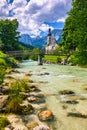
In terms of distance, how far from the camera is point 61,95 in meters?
29.4

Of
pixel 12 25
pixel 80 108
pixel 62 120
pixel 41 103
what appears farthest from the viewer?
pixel 12 25

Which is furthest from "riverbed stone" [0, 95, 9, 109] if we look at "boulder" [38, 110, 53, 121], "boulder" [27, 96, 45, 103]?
"boulder" [38, 110, 53, 121]

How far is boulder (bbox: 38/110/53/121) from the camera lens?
20.7 metres

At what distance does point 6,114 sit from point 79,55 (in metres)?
13.2

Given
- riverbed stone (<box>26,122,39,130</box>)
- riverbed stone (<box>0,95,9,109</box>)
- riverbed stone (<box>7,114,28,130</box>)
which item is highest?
riverbed stone (<box>0,95,9,109</box>)

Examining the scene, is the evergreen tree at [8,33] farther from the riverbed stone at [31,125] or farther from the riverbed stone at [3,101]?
the riverbed stone at [31,125]

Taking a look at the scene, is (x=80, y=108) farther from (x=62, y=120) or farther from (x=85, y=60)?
(x=85, y=60)

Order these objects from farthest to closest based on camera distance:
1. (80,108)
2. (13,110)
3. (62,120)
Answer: (80,108) → (13,110) → (62,120)

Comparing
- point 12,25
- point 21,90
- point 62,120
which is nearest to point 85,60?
point 21,90

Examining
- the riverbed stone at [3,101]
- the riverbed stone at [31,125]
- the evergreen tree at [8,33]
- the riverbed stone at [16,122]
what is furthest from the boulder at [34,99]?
the evergreen tree at [8,33]

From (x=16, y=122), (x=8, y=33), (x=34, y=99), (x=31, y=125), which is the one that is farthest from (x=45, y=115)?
(x=8, y=33)

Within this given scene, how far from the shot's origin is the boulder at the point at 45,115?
2070 centimetres

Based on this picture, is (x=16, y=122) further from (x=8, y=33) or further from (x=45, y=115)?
(x=8, y=33)

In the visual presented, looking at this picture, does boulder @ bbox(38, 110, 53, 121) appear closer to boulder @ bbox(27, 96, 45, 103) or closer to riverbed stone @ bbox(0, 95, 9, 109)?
riverbed stone @ bbox(0, 95, 9, 109)
